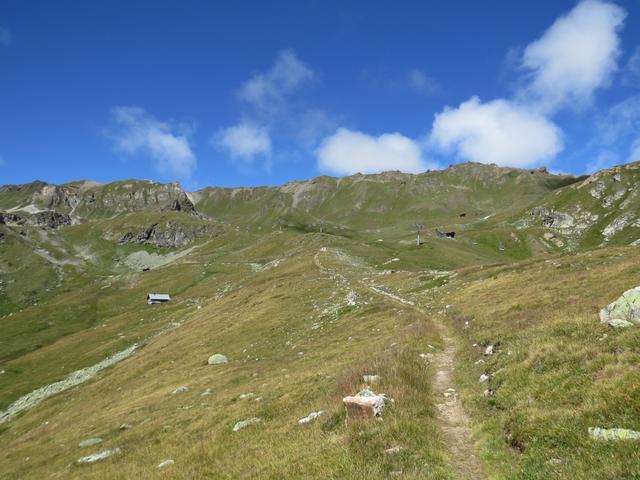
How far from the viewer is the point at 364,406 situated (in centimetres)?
1590

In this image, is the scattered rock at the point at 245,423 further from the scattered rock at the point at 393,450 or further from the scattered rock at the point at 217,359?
the scattered rock at the point at 217,359

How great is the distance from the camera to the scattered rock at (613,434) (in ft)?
33.0

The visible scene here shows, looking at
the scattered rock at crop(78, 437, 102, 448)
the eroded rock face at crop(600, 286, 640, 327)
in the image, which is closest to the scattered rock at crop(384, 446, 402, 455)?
the eroded rock face at crop(600, 286, 640, 327)

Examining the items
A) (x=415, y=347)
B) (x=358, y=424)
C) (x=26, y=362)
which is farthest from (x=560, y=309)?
(x=26, y=362)

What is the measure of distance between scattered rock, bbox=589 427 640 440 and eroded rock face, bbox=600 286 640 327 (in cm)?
776

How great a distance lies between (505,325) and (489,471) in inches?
660

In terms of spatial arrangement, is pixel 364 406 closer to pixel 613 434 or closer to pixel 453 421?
pixel 453 421

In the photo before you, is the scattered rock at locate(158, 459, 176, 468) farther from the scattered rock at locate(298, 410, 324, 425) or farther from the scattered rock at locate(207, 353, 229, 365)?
the scattered rock at locate(207, 353, 229, 365)

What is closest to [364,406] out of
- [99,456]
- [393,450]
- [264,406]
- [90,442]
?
[393,450]

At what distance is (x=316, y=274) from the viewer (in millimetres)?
91625

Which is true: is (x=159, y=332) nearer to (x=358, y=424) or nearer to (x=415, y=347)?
(x=415, y=347)

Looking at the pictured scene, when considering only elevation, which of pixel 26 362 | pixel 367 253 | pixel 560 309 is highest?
pixel 367 253

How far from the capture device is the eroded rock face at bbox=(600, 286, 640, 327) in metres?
16.8

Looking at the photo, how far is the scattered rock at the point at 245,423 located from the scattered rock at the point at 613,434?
1582 centimetres
